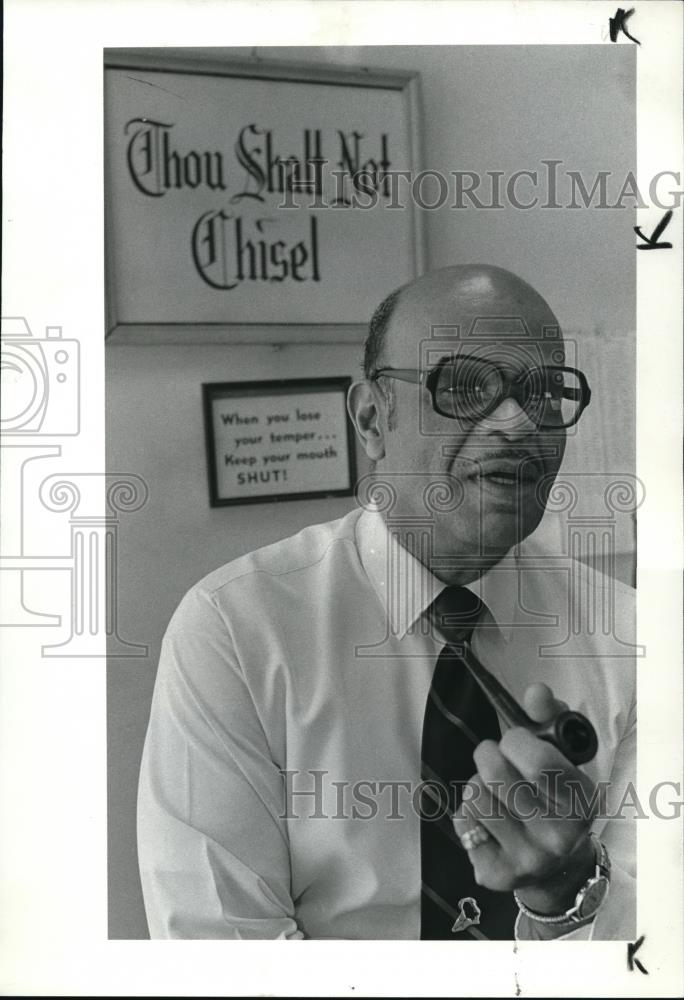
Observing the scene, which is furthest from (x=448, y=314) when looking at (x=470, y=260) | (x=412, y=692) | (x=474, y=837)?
(x=474, y=837)

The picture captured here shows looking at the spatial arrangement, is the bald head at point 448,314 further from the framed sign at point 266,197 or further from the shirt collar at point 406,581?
the shirt collar at point 406,581

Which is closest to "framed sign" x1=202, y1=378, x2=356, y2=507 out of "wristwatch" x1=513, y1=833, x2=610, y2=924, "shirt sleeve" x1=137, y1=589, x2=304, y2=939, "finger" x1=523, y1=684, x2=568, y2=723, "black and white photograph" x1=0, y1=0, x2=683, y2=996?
"black and white photograph" x1=0, y1=0, x2=683, y2=996

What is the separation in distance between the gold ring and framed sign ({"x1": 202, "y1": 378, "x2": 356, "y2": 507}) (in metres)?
0.27

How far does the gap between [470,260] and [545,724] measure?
1.18 feet

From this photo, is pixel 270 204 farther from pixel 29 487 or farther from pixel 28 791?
pixel 28 791

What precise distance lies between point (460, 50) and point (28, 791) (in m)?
0.68

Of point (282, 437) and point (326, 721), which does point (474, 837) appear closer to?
point (326, 721)

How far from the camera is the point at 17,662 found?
0.76 meters

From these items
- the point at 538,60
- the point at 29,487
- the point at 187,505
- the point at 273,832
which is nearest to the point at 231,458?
the point at 187,505

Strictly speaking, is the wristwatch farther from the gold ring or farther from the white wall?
the white wall

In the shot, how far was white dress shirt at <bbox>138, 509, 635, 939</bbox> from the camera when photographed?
0.73m

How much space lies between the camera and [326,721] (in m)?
0.74

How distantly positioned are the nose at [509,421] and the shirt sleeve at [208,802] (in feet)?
0.85

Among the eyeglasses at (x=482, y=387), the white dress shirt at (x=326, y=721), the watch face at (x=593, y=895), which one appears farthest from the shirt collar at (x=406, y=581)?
the watch face at (x=593, y=895)
